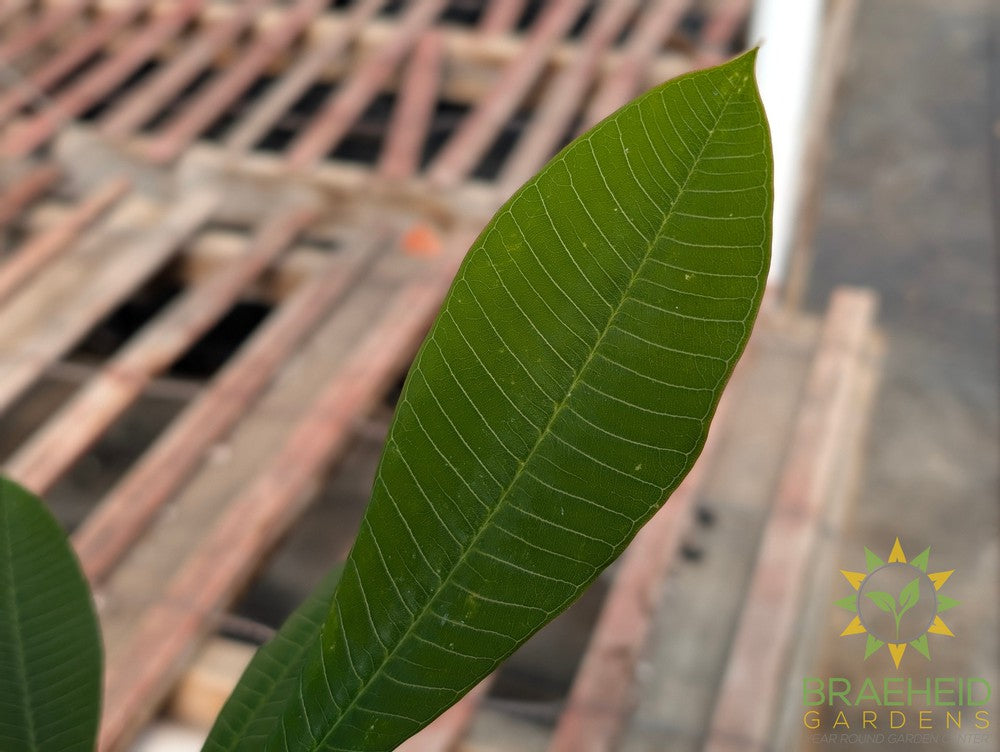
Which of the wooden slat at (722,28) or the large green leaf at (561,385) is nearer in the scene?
the large green leaf at (561,385)

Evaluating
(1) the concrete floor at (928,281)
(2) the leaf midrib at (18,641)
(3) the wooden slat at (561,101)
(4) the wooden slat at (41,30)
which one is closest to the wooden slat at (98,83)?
(4) the wooden slat at (41,30)

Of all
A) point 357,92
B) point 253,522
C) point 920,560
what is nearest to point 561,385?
point 253,522

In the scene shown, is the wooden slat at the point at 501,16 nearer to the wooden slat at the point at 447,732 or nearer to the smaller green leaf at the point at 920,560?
the smaller green leaf at the point at 920,560

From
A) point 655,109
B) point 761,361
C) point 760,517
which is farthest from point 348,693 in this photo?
point 761,361

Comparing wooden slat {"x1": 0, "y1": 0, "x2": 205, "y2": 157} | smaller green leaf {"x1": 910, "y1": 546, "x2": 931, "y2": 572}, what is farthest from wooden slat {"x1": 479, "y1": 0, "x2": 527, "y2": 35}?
smaller green leaf {"x1": 910, "y1": 546, "x2": 931, "y2": 572}

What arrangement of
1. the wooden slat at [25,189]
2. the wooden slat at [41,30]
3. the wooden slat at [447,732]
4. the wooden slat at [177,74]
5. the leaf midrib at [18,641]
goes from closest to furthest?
1. the leaf midrib at [18,641]
2. the wooden slat at [447,732]
3. the wooden slat at [25,189]
4. the wooden slat at [177,74]
5. the wooden slat at [41,30]
